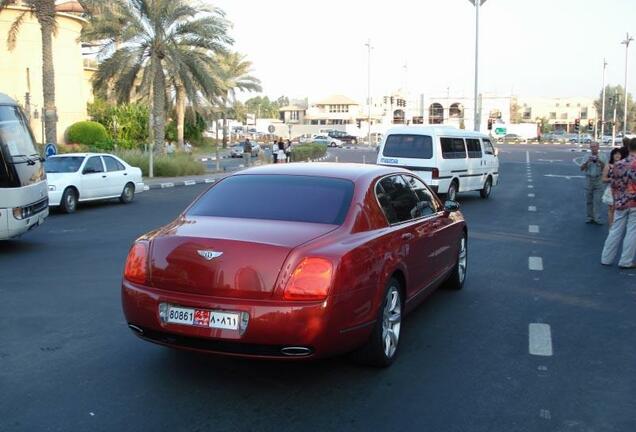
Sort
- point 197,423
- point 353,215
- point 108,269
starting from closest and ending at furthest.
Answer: point 197,423, point 353,215, point 108,269

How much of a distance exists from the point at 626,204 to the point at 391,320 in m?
5.30

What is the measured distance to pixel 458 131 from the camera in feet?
62.2

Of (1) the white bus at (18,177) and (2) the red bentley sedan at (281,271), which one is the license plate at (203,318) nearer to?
(2) the red bentley sedan at (281,271)

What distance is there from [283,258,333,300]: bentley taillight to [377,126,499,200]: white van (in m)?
12.9

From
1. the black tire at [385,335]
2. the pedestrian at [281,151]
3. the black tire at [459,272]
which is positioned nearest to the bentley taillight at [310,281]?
the black tire at [385,335]

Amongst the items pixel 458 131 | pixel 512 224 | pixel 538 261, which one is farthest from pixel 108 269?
pixel 458 131

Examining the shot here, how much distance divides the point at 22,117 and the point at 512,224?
31.8ft

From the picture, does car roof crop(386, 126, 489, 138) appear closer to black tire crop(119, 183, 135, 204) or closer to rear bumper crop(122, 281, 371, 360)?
black tire crop(119, 183, 135, 204)

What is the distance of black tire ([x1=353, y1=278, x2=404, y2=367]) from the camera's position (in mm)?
5145

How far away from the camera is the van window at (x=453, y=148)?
17.9 metres

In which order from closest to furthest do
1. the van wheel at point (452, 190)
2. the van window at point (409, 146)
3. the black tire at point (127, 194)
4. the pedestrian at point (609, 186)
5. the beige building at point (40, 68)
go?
the pedestrian at point (609, 186) < the van window at point (409, 146) < the van wheel at point (452, 190) < the black tire at point (127, 194) < the beige building at point (40, 68)

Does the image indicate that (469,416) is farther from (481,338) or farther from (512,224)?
(512,224)

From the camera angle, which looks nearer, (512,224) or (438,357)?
(438,357)

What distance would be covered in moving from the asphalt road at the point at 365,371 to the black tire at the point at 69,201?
7.83m
